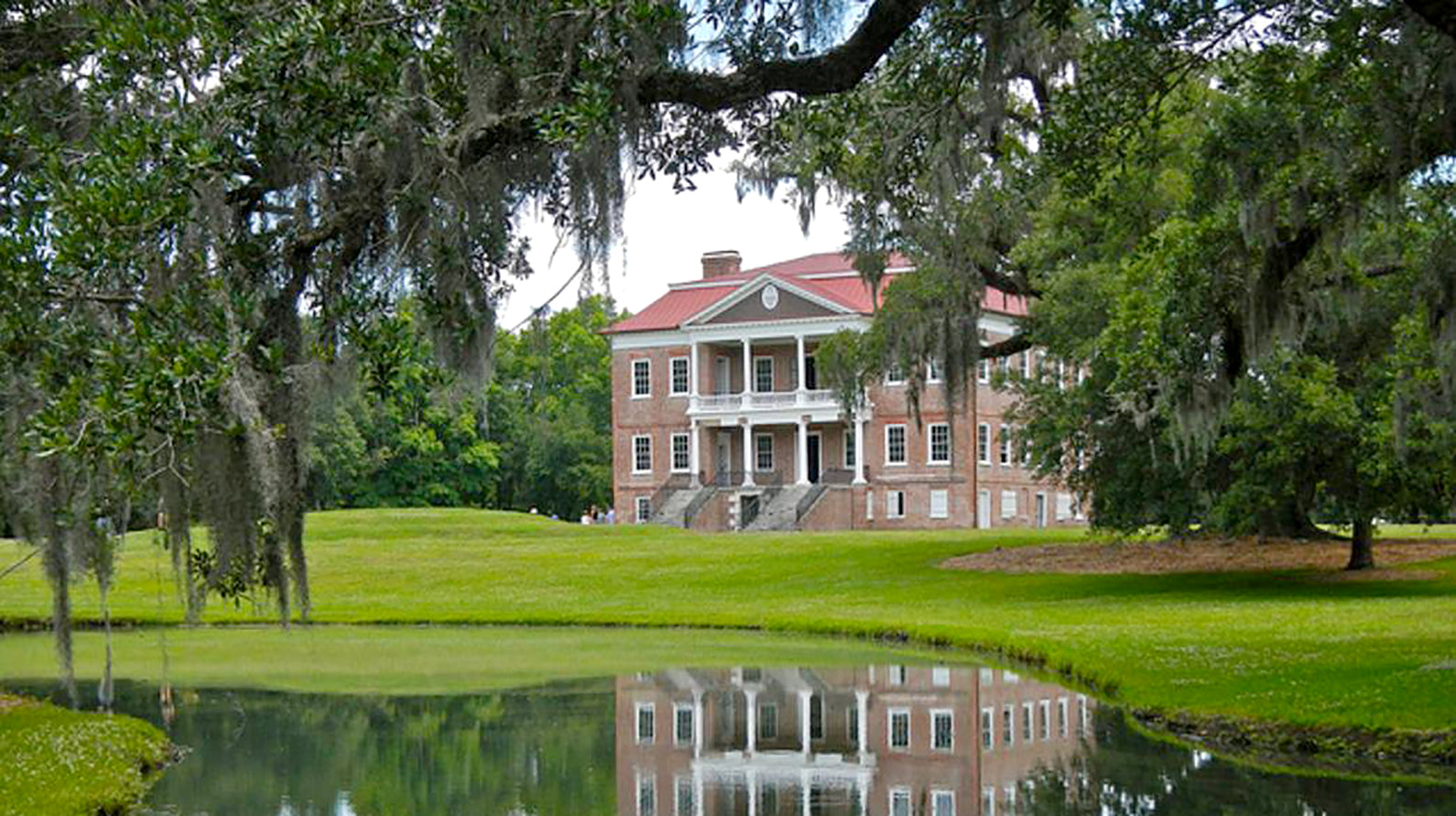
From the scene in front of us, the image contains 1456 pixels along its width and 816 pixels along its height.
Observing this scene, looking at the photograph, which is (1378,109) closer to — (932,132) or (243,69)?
(932,132)

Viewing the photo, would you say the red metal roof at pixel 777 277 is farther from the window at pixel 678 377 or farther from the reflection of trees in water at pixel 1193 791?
the reflection of trees in water at pixel 1193 791

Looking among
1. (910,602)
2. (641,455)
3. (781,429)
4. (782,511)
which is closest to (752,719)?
(910,602)

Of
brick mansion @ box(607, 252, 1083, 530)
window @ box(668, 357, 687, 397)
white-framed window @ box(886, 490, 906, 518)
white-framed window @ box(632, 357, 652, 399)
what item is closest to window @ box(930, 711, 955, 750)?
brick mansion @ box(607, 252, 1083, 530)

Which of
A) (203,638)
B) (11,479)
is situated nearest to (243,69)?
(11,479)

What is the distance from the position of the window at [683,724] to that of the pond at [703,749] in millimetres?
35

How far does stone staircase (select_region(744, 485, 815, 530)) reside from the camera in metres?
50.4

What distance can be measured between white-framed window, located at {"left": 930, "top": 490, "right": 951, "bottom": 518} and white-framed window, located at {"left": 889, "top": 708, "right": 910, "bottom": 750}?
115ft

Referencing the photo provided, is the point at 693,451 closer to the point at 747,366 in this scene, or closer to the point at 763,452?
the point at 763,452

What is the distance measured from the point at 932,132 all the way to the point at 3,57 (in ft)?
19.6

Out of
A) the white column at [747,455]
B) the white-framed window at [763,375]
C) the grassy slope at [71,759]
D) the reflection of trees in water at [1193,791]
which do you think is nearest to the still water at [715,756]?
the reflection of trees in water at [1193,791]

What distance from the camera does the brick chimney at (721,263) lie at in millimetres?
57094

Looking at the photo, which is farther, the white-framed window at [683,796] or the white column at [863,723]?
the white column at [863,723]

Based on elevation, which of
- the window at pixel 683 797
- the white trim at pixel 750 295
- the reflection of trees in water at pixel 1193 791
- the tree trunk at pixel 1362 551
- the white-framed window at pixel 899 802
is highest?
the white trim at pixel 750 295

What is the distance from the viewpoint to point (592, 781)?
12.7 metres
